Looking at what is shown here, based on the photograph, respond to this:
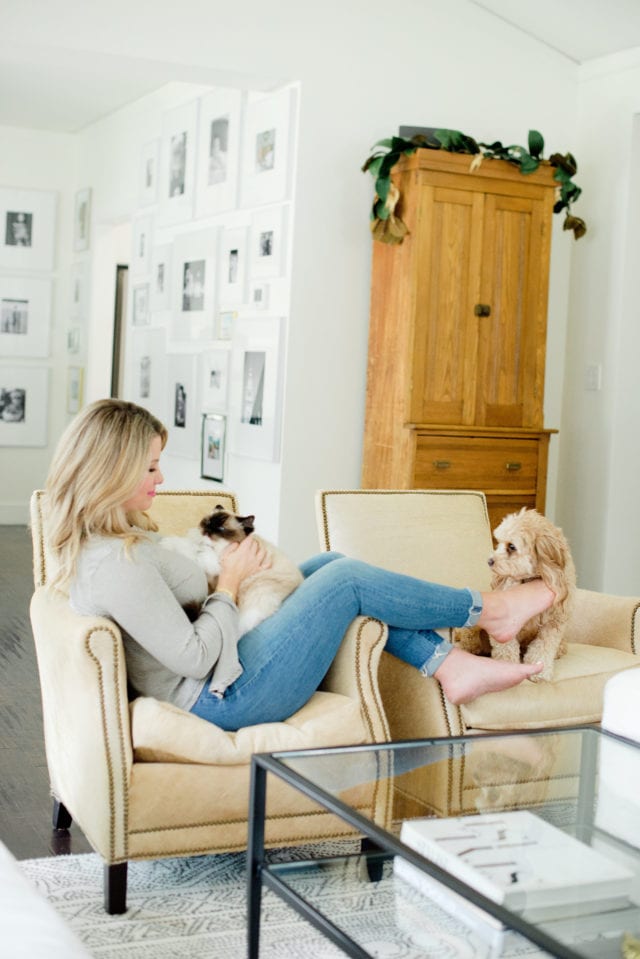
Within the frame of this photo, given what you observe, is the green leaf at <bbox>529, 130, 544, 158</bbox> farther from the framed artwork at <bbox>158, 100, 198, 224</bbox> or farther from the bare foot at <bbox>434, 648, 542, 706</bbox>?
the bare foot at <bbox>434, 648, 542, 706</bbox>

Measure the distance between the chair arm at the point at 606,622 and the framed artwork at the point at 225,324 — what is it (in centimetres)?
300

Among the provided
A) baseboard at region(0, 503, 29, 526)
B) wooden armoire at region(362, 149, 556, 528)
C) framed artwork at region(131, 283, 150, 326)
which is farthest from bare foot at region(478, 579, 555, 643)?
baseboard at region(0, 503, 29, 526)

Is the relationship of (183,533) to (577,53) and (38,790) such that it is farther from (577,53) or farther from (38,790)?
(577,53)

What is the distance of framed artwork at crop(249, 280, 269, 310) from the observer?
5836 mm

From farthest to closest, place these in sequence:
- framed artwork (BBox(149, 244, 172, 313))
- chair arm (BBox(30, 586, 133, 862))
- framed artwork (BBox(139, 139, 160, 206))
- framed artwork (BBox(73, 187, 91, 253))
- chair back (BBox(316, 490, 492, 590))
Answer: framed artwork (BBox(73, 187, 91, 253)) → framed artwork (BBox(139, 139, 160, 206)) → framed artwork (BBox(149, 244, 172, 313)) → chair back (BBox(316, 490, 492, 590)) → chair arm (BBox(30, 586, 133, 862))

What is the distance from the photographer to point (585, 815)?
2145 millimetres

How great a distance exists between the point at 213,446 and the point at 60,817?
12.0 ft

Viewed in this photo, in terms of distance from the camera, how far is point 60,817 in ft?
9.75

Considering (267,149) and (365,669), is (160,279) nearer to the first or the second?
(267,149)

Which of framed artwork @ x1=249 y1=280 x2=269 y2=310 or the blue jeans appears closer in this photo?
the blue jeans

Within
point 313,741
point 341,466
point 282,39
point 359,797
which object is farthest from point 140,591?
point 282,39

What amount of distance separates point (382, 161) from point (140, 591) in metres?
3.22

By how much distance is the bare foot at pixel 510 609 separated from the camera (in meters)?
3.11

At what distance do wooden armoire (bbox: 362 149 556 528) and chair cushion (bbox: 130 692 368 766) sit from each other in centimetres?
261
